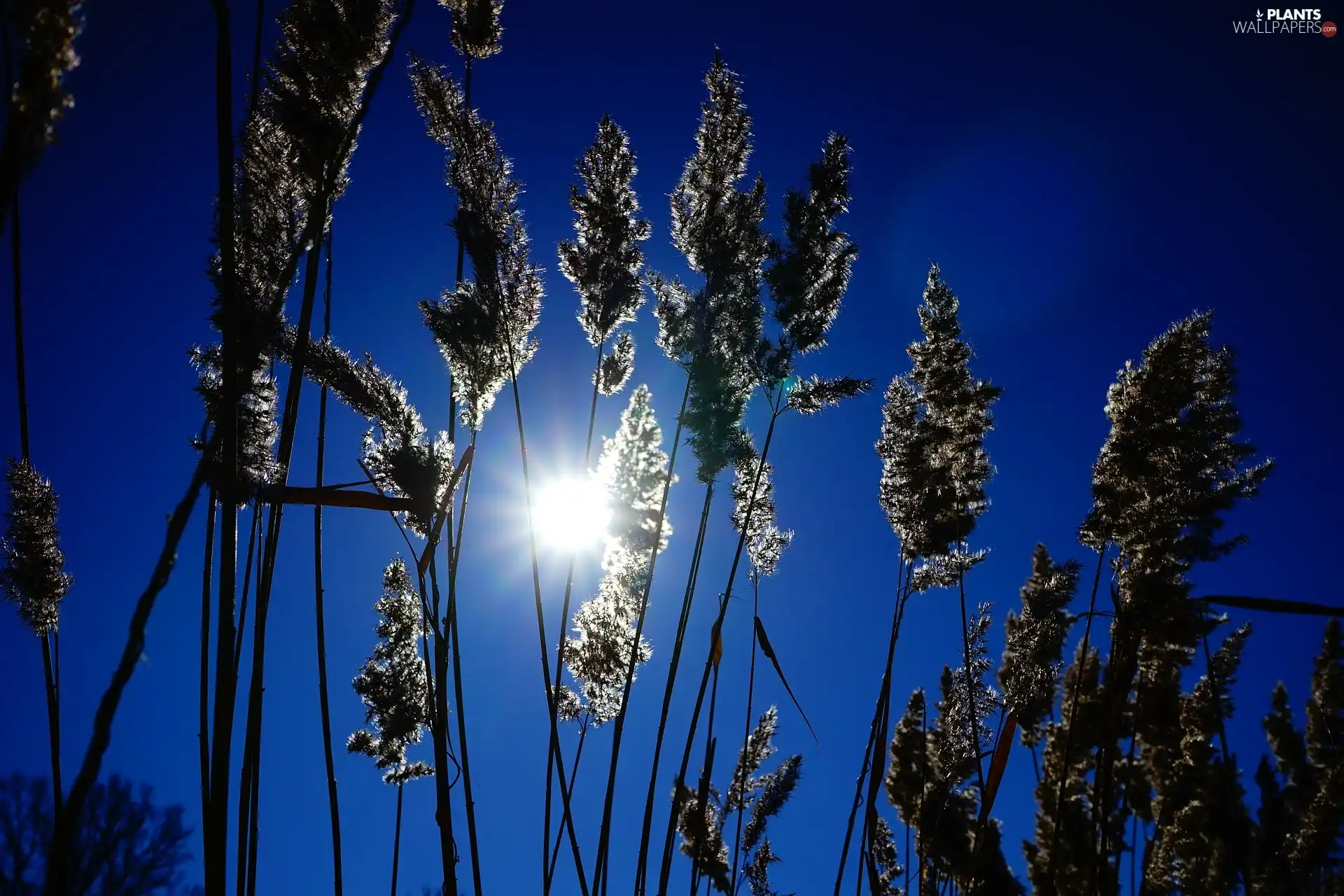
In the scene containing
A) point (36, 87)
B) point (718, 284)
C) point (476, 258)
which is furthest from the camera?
point (718, 284)

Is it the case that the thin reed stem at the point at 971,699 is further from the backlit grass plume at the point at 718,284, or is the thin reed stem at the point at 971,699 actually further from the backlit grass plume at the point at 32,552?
the backlit grass plume at the point at 32,552

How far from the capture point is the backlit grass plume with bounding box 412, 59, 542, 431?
2.60 metres

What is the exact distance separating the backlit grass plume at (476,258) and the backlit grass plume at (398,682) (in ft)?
3.92

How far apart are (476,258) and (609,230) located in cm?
67

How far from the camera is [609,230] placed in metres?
3.05

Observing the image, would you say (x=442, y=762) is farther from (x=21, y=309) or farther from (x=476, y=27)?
(x=476, y=27)

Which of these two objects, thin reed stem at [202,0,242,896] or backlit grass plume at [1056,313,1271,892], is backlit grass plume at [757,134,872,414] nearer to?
backlit grass plume at [1056,313,1271,892]

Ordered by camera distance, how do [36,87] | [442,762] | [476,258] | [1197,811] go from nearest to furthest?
[36,87]
[442,762]
[476,258]
[1197,811]

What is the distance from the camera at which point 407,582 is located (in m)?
3.38

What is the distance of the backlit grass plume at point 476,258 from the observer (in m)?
2.60

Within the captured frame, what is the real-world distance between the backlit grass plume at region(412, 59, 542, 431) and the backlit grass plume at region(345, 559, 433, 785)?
1194 mm

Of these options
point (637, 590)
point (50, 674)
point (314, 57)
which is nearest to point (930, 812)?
point (637, 590)

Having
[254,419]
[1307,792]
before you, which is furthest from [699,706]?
[1307,792]

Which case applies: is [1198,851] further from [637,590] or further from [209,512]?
[209,512]
